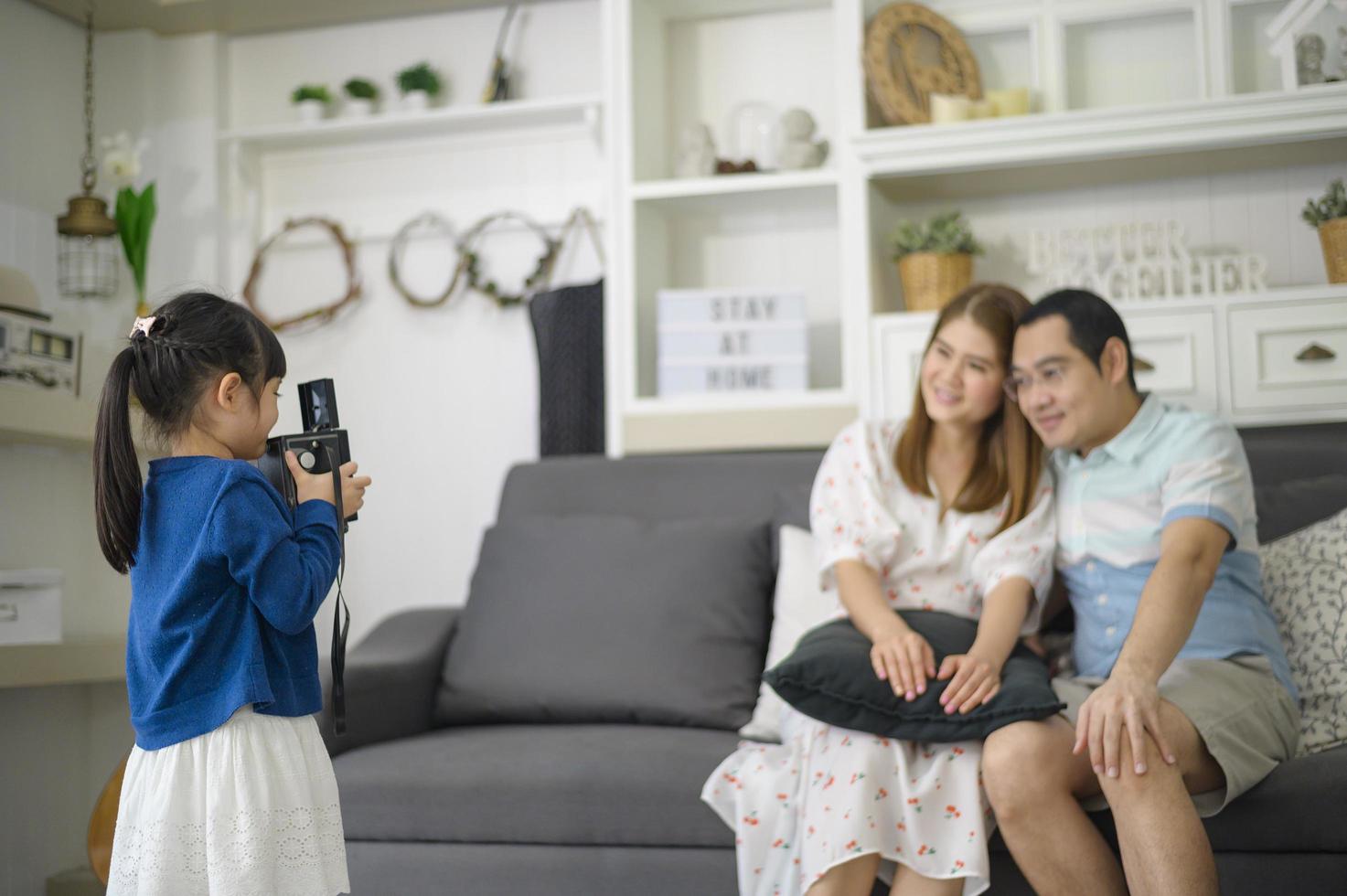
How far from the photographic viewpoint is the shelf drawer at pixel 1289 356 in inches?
98.6

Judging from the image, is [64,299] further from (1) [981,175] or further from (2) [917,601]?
(2) [917,601]

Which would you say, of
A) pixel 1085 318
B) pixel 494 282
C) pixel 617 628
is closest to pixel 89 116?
pixel 494 282

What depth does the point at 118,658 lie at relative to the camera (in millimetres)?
2814

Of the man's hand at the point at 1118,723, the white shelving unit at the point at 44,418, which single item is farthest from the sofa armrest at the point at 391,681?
the man's hand at the point at 1118,723

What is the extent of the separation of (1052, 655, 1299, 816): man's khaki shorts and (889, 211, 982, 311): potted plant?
111cm

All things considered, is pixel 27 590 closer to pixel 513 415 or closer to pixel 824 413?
pixel 513 415

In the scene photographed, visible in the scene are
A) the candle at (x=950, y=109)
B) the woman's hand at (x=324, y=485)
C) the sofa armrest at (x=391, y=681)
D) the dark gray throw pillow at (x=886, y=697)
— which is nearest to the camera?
the woman's hand at (x=324, y=485)

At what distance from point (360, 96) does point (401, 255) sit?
424 millimetres

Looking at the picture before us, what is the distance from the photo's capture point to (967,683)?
1.74 meters

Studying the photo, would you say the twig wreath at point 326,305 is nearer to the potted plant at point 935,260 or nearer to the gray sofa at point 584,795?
the gray sofa at point 584,795

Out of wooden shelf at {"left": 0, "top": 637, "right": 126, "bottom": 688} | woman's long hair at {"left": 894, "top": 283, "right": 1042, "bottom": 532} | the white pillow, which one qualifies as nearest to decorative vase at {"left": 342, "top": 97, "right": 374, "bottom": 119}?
wooden shelf at {"left": 0, "top": 637, "right": 126, "bottom": 688}

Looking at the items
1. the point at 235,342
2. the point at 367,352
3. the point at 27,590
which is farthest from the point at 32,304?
the point at 235,342

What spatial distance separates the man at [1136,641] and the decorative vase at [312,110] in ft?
7.13

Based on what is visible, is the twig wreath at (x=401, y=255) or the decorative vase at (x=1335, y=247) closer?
the decorative vase at (x=1335, y=247)
